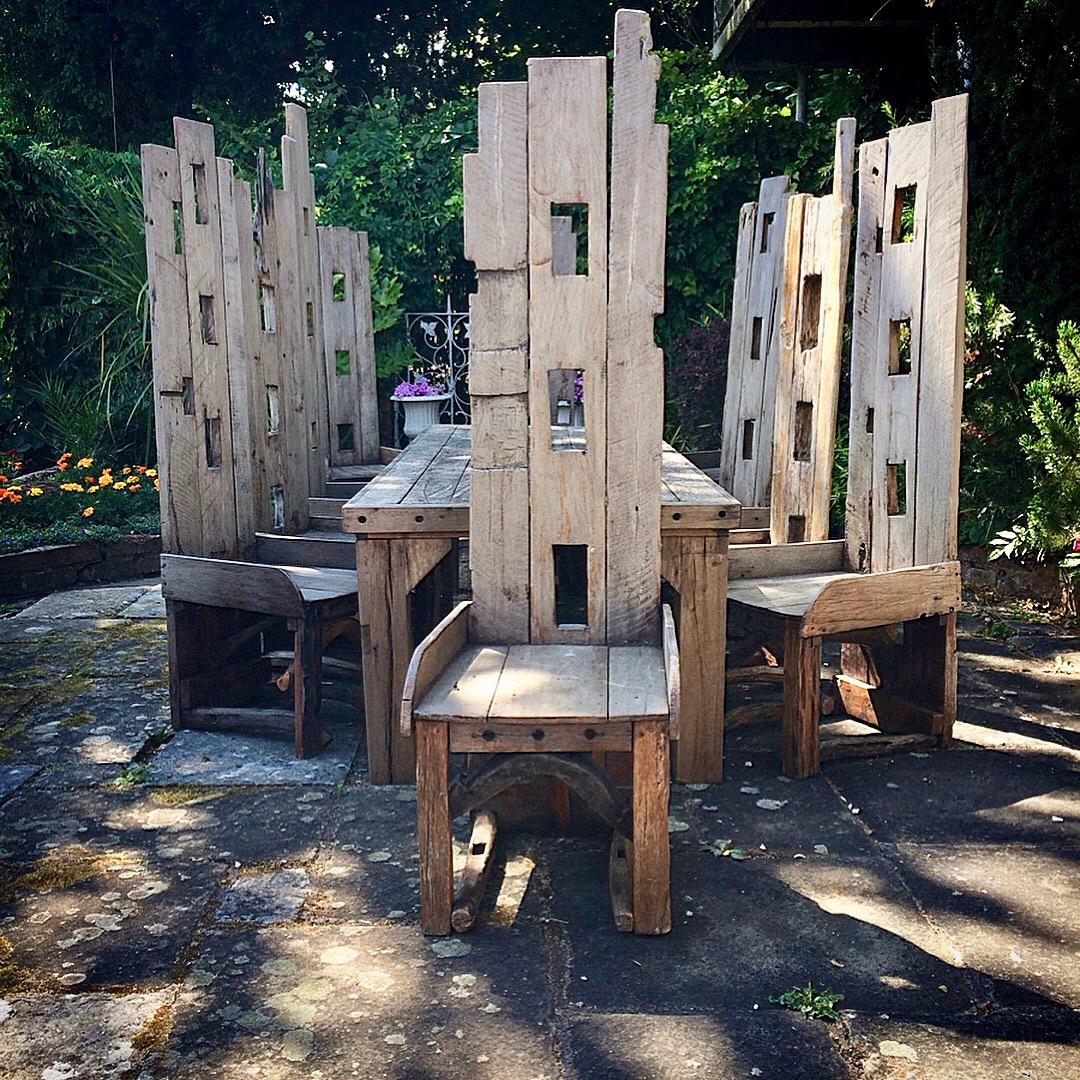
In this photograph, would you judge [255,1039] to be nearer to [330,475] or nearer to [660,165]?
[660,165]

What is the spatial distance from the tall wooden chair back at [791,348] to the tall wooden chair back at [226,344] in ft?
7.17

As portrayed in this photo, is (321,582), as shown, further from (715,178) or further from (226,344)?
(715,178)

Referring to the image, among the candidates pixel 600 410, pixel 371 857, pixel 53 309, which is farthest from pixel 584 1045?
pixel 53 309

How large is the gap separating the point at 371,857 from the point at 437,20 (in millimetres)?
16351

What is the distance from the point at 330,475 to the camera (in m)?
7.38

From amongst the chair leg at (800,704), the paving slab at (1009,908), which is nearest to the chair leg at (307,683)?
the chair leg at (800,704)

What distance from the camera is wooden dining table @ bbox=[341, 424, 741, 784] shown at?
173 inches

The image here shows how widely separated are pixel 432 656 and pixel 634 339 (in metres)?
1.10

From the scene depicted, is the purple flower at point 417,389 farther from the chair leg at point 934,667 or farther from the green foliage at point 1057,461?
the chair leg at point 934,667

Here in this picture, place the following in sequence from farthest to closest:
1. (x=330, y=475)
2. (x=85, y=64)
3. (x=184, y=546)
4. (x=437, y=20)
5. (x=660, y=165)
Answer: (x=437, y=20)
(x=85, y=64)
(x=330, y=475)
(x=184, y=546)
(x=660, y=165)

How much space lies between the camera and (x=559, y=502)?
3.91 m

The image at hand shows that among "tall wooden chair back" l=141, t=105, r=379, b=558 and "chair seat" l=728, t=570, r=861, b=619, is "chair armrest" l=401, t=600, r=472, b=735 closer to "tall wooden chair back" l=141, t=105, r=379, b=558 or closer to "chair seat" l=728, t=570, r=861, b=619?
"chair seat" l=728, t=570, r=861, b=619

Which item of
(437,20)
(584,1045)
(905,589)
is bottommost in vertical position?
(584,1045)

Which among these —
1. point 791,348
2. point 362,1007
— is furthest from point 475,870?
point 791,348
